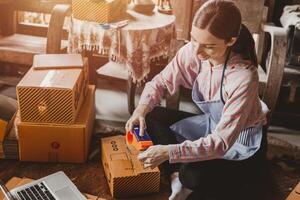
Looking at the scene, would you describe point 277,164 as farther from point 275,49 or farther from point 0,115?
point 0,115

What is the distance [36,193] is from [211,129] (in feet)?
3.03

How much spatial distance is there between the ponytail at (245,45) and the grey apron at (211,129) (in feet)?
0.87

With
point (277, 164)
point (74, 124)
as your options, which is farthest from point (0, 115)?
point (277, 164)

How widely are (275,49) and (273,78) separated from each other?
0.20 m

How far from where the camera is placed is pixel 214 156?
5.79 feet

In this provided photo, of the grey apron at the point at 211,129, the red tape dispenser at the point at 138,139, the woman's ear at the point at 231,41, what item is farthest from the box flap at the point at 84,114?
the woman's ear at the point at 231,41

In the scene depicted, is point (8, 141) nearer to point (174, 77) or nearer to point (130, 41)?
point (130, 41)

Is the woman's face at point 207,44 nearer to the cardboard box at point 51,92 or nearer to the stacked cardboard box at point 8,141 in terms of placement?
the cardboard box at point 51,92

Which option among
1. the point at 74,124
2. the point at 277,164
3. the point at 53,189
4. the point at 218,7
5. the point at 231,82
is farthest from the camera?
the point at 277,164

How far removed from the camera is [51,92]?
2244mm

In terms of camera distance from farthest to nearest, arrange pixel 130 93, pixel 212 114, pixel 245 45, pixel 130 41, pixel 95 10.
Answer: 1. pixel 130 93
2. pixel 95 10
3. pixel 130 41
4. pixel 212 114
5. pixel 245 45

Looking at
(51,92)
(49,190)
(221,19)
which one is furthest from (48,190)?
(221,19)

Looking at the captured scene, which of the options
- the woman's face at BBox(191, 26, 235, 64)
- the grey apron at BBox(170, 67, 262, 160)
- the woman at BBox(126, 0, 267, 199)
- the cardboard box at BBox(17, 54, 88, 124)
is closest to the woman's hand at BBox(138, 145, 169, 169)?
the woman at BBox(126, 0, 267, 199)

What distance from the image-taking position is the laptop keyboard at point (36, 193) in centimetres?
190
